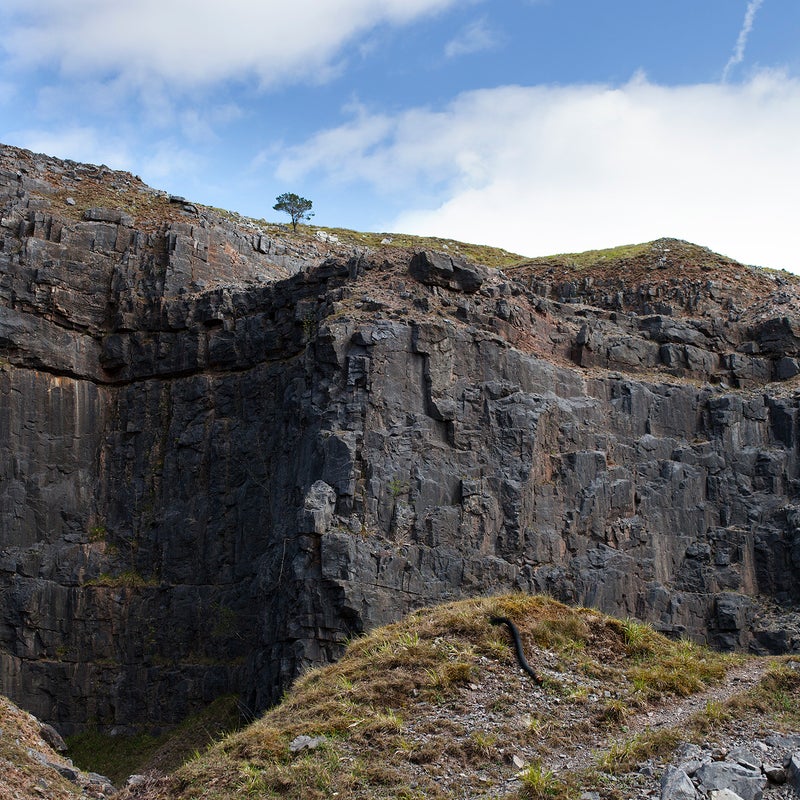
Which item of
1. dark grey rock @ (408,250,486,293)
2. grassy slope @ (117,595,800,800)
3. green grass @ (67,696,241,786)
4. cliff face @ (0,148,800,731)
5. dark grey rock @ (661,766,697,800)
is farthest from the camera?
dark grey rock @ (408,250,486,293)

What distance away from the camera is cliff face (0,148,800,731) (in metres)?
29.9

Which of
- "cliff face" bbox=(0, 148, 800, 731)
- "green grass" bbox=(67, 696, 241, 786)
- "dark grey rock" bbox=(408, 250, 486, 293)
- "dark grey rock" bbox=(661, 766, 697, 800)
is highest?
"dark grey rock" bbox=(408, 250, 486, 293)

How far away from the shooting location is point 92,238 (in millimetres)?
38562

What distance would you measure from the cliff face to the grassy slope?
764 centimetres

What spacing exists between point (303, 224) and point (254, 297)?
2341 centimetres

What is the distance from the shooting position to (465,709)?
18.6 meters

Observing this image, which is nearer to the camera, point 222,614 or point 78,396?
point 222,614

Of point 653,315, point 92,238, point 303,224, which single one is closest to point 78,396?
point 92,238

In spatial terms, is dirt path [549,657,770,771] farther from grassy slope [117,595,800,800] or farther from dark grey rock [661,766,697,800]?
dark grey rock [661,766,697,800]

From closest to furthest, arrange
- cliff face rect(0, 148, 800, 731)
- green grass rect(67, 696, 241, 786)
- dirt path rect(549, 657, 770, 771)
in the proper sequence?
dirt path rect(549, 657, 770, 771)
green grass rect(67, 696, 241, 786)
cliff face rect(0, 148, 800, 731)

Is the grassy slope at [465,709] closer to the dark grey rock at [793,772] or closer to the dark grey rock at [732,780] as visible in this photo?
the dark grey rock at [732,780]

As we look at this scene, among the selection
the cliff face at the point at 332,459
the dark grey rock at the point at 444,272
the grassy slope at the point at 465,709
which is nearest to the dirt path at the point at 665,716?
the grassy slope at the point at 465,709

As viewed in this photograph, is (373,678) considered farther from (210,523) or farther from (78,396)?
(78,396)

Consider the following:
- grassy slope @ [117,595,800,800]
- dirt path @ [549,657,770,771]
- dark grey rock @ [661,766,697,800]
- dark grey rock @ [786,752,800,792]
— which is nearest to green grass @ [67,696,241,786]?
grassy slope @ [117,595,800,800]
